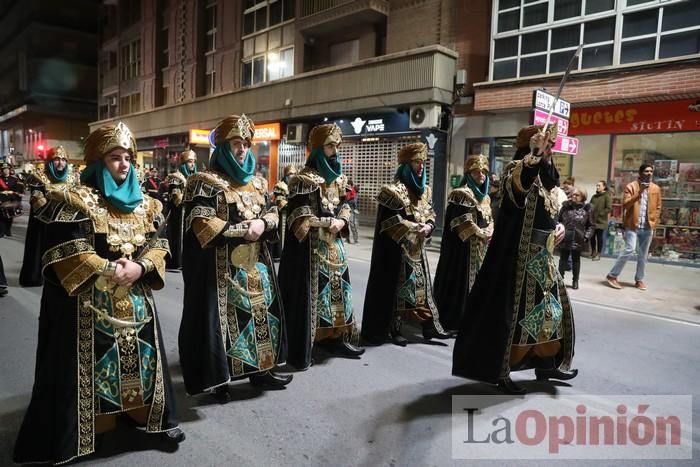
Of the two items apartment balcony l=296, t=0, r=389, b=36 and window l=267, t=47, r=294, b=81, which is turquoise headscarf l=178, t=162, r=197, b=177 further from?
window l=267, t=47, r=294, b=81

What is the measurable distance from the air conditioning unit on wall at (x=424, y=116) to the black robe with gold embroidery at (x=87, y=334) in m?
13.3

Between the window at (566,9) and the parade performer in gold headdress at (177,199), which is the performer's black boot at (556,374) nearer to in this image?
the parade performer in gold headdress at (177,199)

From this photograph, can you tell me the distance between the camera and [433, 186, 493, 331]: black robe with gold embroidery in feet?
19.0

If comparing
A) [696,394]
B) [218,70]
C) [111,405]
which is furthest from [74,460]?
[218,70]

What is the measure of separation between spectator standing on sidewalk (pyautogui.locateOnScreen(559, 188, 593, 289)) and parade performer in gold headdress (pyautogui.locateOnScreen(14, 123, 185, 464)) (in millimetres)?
7475

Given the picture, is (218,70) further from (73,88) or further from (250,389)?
(73,88)

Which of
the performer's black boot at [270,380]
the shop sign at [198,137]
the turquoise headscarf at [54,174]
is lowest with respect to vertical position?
the performer's black boot at [270,380]

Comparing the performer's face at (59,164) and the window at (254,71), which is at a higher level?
the window at (254,71)

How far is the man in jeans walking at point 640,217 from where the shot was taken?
8.70m

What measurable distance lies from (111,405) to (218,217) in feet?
4.67

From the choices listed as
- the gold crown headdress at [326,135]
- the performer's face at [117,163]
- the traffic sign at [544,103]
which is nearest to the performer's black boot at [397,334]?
the gold crown headdress at [326,135]

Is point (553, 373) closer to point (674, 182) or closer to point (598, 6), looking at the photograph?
point (674, 182)

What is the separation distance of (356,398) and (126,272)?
7.00 ft

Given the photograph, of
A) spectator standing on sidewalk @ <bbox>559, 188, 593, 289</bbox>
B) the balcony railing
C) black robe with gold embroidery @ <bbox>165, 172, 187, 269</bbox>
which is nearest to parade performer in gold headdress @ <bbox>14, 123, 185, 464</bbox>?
black robe with gold embroidery @ <bbox>165, 172, 187, 269</bbox>
